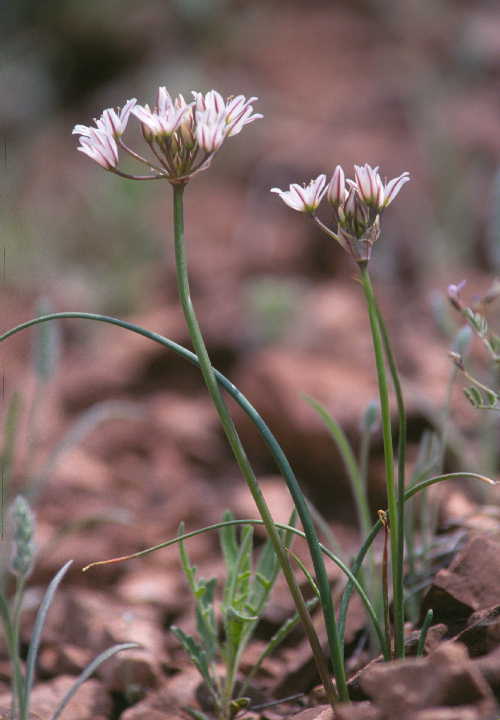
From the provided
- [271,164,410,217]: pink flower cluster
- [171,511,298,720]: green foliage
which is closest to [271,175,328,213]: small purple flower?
[271,164,410,217]: pink flower cluster

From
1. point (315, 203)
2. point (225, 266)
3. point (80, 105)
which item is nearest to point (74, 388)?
point (225, 266)

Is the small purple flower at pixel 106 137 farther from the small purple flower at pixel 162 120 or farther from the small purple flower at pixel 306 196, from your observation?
the small purple flower at pixel 306 196

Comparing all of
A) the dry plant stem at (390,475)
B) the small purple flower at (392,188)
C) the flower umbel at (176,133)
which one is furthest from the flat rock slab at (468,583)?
the flower umbel at (176,133)

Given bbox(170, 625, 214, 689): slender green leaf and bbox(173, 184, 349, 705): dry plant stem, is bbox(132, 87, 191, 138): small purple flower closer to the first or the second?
bbox(173, 184, 349, 705): dry plant stem

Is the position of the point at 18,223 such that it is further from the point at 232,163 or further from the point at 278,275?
the point at 232,163

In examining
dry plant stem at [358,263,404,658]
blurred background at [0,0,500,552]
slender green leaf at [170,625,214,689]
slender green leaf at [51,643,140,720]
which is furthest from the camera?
blurred background at [0,0,500,552]

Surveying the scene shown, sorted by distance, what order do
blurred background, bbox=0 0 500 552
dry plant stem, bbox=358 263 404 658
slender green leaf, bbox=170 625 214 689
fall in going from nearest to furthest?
dry plant stem, bbox=358 263 404 658 → slender green leaf, bbox=170 625 214 689 → blurred background, bbox=0 0 500 552

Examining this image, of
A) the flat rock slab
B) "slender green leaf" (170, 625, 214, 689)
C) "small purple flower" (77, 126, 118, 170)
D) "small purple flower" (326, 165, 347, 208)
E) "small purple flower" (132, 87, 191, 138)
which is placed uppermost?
"small purple flower" (132, 87, 191, 138)
